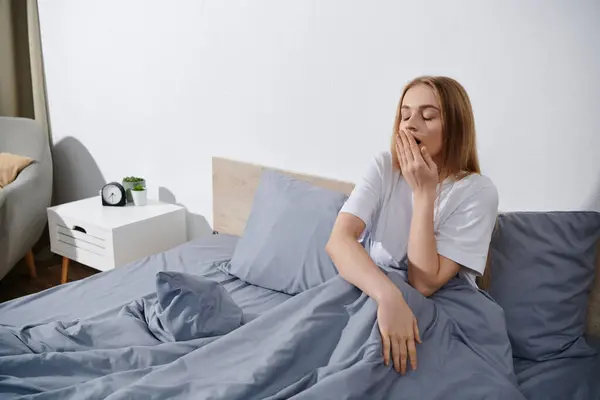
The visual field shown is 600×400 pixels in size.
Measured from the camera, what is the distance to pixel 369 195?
160cm

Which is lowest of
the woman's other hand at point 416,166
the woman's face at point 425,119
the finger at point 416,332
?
the finger at point 416,332

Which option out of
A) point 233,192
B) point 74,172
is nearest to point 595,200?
point 233,192

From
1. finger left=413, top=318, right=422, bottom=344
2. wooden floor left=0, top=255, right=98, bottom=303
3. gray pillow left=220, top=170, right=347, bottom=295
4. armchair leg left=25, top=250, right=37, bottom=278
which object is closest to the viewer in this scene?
finger left=413, top=318, right=422, bottom=344

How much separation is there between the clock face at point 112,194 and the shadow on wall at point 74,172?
487 millimetres

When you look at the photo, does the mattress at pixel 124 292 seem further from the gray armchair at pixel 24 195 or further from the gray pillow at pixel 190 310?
the gray armchair at pixel 24 195

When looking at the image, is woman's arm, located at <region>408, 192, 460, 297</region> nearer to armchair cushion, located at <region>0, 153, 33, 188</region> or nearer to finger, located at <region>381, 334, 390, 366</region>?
finger, located at <region>381, 334, 390, 366</region>

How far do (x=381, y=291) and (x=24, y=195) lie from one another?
2.00 metres

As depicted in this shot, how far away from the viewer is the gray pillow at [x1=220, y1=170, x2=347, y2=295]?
6.17 feet

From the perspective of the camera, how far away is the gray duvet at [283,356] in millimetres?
1172

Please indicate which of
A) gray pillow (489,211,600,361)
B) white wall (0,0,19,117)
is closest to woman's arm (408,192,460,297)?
gray pillow (489,211,600,361)

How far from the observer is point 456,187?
154cm

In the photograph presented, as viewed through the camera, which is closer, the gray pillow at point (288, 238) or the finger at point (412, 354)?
the finger at point (412, 354)

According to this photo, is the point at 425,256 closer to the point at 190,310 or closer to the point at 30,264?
the point at 190,310

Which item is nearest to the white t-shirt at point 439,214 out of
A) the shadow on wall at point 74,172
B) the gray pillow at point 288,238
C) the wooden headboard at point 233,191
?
the gray pillow at point 288,238
